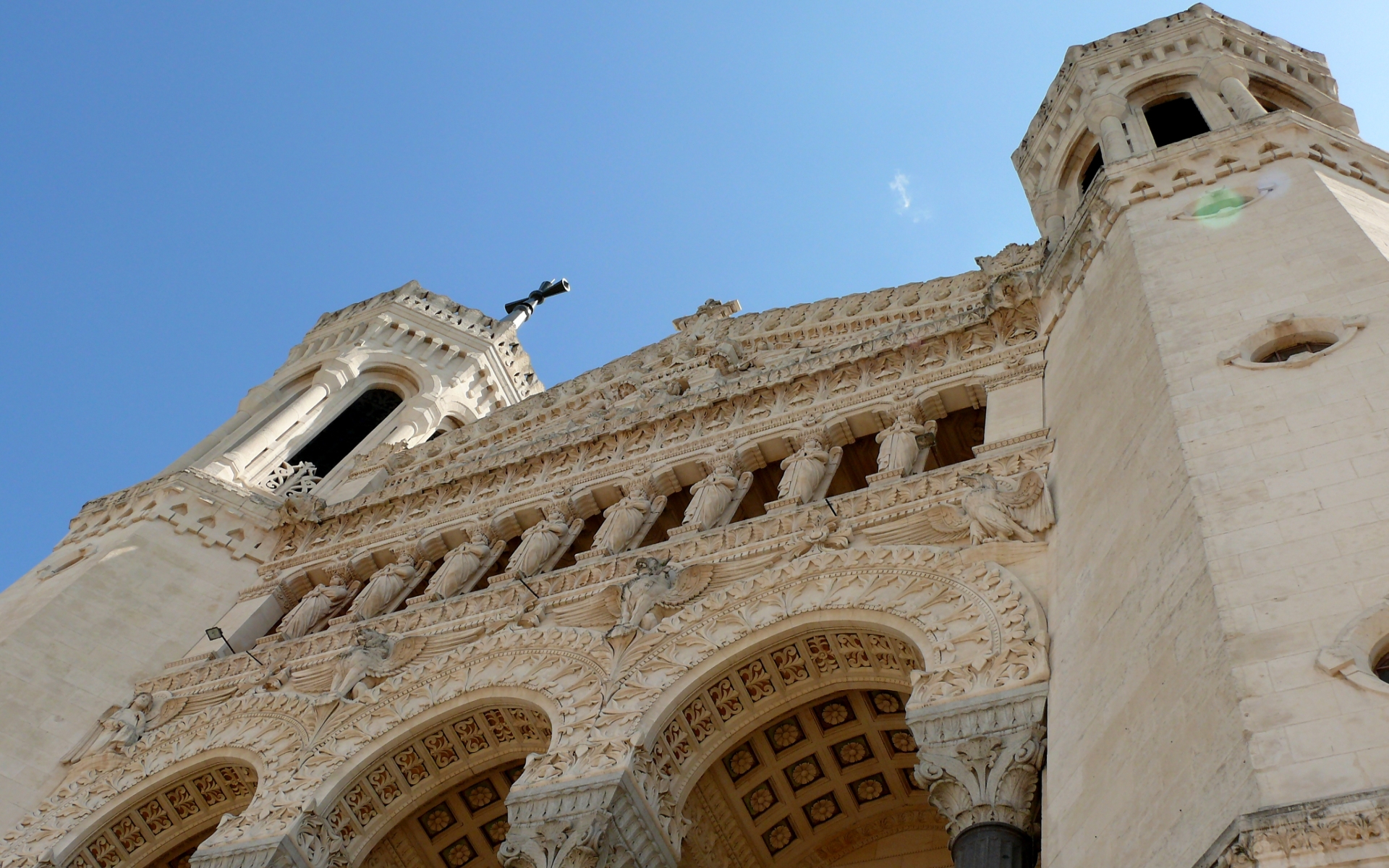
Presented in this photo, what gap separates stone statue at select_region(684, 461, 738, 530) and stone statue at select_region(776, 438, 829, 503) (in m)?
0.74

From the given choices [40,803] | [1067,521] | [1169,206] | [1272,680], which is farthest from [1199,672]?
[40,803]

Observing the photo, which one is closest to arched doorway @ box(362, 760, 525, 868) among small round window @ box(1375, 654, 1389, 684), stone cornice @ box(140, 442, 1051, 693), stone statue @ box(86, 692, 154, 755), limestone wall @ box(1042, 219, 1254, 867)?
stone cornice @ box(140, 442, 1051, 693)

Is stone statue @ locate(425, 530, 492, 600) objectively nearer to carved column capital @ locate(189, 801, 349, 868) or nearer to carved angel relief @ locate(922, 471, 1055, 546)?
A: carved column capital @ locate(189, 801, 349, 868)

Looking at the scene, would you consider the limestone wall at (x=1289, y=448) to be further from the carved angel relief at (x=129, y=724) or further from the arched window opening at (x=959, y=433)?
the carved angel relief at (x=129, y=724)

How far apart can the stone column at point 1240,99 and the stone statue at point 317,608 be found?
14.8 meters

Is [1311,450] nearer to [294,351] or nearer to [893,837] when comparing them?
[893,837]

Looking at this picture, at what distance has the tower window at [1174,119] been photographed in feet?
63.4

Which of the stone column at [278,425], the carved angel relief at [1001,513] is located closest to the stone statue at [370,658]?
the carved angel relief at [1001,513]

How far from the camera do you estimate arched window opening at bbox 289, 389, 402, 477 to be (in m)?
27.6

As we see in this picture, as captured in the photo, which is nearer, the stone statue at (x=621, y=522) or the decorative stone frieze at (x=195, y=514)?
the stone statue at (x=621, y=522)

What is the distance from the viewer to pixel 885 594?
12461mm

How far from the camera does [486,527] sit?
63.7 ft

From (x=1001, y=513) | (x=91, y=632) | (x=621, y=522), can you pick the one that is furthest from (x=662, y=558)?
(x=91, y=632)

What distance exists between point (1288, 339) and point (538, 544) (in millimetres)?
10254
